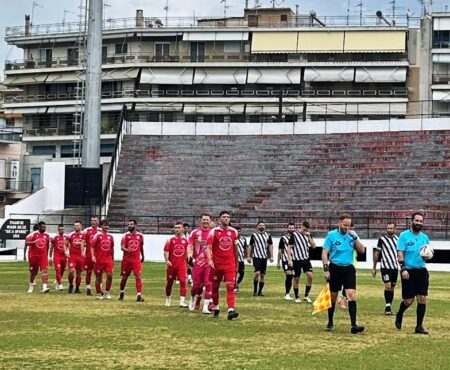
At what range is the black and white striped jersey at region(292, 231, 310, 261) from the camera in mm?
25359

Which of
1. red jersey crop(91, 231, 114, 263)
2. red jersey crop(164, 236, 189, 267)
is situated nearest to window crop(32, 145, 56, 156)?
red jersey crop(91, 231, 114, 263)

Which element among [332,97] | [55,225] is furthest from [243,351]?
[332,97]

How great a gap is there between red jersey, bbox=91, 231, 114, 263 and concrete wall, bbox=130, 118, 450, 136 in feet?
123

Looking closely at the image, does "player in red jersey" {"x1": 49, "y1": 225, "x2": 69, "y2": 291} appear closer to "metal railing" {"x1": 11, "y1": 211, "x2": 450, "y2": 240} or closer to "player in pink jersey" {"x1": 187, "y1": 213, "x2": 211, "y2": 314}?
"player in pink jersey" {"x1": 187, "y1": 213, "x2": 211, "y2": 314}

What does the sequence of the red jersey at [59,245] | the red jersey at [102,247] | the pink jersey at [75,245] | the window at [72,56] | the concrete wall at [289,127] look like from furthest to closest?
the window at [72,56] → the concrete wall at [289,127] → the red jersey at [59,245] → the pink jersey at [75,245] → the red jersey at [102,247]

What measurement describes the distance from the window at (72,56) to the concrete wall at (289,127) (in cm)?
3389

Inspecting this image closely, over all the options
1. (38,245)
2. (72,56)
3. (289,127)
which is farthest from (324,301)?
(72,56)

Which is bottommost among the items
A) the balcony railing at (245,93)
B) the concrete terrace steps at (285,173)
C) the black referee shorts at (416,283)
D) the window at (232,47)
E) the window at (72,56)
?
the black referee shorts at (416,283)

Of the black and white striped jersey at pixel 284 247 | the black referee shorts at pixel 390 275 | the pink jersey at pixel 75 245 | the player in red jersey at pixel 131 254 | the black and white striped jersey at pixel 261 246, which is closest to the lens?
the black referee shorts at pixel 390 275

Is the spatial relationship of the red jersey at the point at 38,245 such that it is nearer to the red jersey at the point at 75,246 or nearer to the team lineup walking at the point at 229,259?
the team lineup walking at the point at 229,259

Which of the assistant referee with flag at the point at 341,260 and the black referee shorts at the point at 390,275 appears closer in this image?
the assistant referee with flag at the point at 341,260

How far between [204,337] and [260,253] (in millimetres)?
11455

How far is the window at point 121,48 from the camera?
319ft

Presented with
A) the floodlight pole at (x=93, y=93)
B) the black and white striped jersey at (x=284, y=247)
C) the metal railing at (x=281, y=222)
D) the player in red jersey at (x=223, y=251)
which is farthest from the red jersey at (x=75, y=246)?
the floodlight pole at (x=93, y=93)
